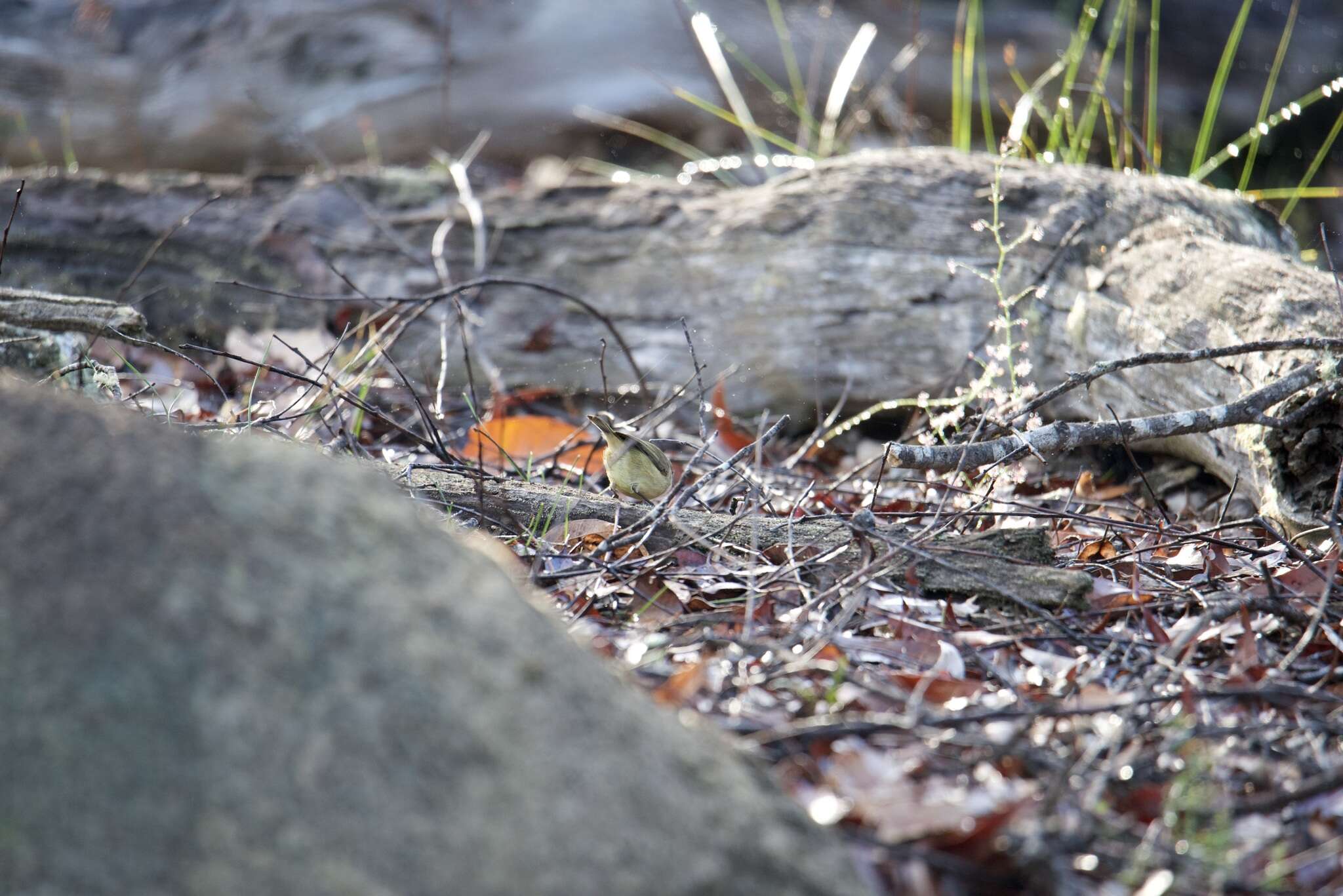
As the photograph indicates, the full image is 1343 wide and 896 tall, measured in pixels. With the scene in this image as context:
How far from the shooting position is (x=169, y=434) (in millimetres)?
1260

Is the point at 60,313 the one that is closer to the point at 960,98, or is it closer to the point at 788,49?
the point at 788,49

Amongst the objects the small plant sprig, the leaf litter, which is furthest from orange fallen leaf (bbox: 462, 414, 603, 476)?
the small plant sprig

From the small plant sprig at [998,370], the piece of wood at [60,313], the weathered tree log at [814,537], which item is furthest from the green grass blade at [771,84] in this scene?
the piece of wood at [60,313]

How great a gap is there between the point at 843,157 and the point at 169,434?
3353 mm

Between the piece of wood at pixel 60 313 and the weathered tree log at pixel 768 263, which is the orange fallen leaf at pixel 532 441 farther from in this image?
the piece of wood at pixel 60 313

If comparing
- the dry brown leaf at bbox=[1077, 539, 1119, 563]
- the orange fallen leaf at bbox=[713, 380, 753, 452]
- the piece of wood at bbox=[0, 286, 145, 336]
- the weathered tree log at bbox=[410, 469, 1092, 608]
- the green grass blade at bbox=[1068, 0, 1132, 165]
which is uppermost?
the green grass blade at bbox=[1068, 0, 1132, 165]

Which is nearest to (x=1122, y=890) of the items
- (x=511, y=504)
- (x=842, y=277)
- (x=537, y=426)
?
(x=511, y=504)

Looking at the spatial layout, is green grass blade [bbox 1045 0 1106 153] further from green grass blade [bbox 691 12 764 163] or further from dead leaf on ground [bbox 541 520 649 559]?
dead leaf on ground [bbox 541 520 649 559]

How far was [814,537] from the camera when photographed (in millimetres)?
2346

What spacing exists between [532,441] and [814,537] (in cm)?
138

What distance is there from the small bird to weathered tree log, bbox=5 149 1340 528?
37.4 inches

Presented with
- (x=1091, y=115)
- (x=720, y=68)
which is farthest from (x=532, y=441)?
(x=720, y=68)

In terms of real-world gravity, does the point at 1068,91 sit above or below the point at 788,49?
above

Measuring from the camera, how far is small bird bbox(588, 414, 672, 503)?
2.87m
